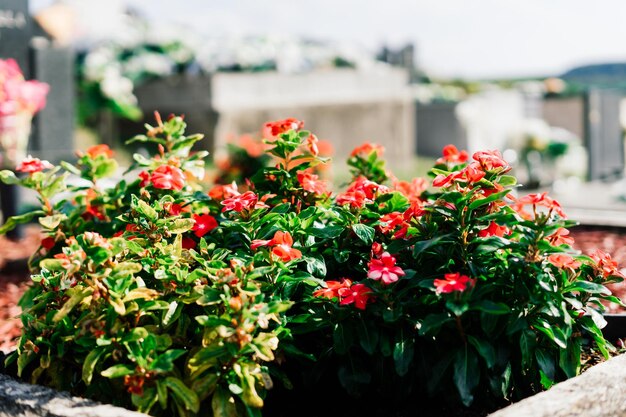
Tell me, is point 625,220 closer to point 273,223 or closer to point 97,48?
point 273,223

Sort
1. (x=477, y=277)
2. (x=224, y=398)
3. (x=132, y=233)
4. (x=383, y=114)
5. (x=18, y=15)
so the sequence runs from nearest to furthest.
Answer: (x=224, y=398) → (x=477, y=277) → (x=132, y=233) → (x=18, y=15) → (x=383, y=114)

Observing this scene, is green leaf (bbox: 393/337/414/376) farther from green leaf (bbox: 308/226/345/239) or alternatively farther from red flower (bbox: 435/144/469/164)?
red flower (bbox: 435/144/469/164)

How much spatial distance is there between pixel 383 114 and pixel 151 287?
10728 mm

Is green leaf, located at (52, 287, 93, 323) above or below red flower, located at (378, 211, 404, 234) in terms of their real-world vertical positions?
below

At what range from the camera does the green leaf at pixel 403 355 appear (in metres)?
2.44

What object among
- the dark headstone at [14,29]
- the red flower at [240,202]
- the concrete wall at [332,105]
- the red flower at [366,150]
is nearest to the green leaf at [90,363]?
the red flower at [240,202]

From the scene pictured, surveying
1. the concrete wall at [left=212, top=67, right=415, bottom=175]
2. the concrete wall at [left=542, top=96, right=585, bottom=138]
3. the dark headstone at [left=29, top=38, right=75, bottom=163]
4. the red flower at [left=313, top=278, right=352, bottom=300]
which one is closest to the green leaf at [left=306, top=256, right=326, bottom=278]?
the red flower at [left=313, top=278, right=352, bottom=300]

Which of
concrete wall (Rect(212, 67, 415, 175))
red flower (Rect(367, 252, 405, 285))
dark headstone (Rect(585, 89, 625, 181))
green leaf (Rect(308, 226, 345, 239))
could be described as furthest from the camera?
dark headstone (Rect(585, 89, 625, 181))

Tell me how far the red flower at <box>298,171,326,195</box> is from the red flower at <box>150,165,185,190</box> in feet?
1.36

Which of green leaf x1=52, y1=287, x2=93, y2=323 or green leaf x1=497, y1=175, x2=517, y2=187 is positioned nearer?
green leaf x1=52, y1=287, x2=93, y2=323

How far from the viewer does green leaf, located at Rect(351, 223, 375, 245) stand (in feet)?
8.94

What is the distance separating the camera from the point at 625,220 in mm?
6004

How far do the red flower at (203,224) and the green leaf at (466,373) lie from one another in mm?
943

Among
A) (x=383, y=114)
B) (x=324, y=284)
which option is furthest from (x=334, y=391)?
(x=383, y=114)
